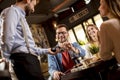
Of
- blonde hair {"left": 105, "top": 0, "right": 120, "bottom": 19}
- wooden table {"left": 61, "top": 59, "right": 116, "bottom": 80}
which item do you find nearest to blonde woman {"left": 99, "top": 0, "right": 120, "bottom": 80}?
blonde hair {"left": 105, "top": 0, "right": 120, "bottom": 19}

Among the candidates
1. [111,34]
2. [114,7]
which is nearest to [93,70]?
[111,34]

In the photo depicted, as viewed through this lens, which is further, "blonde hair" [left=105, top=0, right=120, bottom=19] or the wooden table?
the wooden table

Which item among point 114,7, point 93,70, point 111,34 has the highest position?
point 114,7

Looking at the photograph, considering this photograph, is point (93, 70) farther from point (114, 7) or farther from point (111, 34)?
point (114, 7)

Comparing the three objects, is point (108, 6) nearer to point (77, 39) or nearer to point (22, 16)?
point (22, 16)

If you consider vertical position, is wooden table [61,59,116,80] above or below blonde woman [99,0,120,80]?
below

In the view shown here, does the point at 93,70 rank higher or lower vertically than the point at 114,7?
lower

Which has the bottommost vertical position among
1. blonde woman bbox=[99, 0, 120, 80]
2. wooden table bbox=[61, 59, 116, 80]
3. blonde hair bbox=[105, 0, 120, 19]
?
wooden table bbox=[61, 59, 116, 80]

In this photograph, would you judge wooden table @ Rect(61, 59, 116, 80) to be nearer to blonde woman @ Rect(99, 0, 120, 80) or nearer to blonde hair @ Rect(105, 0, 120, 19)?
blonde woman @ Rect(99, 0, 120, 80)

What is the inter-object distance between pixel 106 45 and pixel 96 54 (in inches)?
29.2

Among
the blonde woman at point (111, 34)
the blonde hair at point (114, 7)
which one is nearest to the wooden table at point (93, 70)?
the blonde woman at point (111, 34)

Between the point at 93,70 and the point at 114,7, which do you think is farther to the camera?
the point at 93,70

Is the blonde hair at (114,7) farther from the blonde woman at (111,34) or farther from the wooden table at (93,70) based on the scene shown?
the wooden table at (93,70)

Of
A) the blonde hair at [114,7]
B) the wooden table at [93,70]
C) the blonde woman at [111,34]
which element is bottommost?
the wooden table at [93,70]
